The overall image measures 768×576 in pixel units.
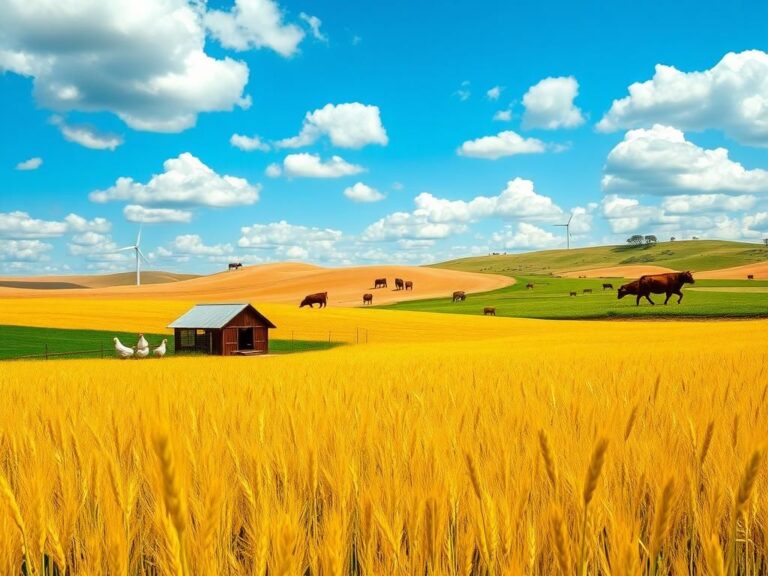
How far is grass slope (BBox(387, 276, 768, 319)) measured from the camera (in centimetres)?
5516

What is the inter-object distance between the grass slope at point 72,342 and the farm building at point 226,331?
1.23 m

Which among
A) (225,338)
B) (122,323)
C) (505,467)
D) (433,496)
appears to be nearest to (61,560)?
(433,496)

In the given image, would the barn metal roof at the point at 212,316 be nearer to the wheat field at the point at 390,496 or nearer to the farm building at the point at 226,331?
the farm building at the point at 226,331

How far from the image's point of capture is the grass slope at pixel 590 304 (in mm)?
55156

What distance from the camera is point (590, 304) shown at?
69.0m

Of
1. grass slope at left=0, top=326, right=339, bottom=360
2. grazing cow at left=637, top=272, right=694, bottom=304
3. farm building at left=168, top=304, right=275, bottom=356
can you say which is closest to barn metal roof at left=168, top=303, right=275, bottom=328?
farm building at left=168, top=304, right=275, bottom=356

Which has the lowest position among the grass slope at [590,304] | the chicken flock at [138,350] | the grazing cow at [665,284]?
the chicken flock at [138,350]

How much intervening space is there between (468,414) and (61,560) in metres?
3.39

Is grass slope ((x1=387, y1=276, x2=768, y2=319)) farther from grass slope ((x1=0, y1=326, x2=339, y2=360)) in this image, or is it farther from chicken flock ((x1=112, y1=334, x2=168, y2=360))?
chicken flock ((x1=112, y1=334, x2=168, y2=360))

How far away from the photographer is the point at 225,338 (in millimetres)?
40750

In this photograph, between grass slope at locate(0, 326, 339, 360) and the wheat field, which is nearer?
the wheat field

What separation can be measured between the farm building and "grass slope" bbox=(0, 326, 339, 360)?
4.04 ft

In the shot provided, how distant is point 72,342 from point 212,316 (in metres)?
10.1

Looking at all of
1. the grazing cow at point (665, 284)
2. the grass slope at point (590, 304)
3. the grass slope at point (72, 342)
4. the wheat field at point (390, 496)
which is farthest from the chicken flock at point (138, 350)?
the grazing cow at point (665, 284)
